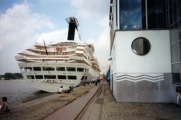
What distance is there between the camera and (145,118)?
6.23 m

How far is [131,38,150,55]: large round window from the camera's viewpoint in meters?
10.2

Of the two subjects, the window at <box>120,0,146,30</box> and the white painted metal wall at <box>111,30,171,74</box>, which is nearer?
the white painted metal wall at <box>111,30,171,74</box>

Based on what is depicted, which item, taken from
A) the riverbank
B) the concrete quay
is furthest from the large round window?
the riverbank

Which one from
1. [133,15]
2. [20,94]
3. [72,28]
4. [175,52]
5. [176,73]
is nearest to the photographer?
[176,73]

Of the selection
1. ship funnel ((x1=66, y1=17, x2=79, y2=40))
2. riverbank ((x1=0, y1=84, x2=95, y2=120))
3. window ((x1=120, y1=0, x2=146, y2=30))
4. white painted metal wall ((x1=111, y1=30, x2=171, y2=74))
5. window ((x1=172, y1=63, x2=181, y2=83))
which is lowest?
riverbank ((x1=0, y1=84, x2=95, y2=120))

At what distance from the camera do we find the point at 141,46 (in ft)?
33.4

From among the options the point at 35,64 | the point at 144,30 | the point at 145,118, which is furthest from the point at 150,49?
the point at 35,64

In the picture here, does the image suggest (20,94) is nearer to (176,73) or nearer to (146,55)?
(146,55)

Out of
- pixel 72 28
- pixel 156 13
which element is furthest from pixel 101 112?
pixel 72 28

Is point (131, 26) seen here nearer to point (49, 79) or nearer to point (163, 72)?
point (163, 72)

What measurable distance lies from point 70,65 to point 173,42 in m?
20.0

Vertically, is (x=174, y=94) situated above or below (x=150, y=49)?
below

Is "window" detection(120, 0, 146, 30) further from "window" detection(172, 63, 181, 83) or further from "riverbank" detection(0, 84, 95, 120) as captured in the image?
"riverbank" detection(0, 84, 95, 120)

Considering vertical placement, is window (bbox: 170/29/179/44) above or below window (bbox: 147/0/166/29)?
below
